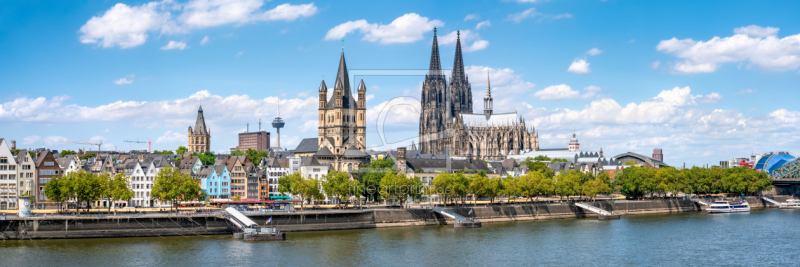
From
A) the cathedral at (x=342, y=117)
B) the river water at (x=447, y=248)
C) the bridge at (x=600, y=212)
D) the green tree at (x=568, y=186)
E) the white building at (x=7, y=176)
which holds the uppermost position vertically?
the cathedral at (x=342, y=117)

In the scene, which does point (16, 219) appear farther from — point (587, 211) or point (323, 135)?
point (323, 135)

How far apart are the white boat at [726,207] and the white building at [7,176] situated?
328 feet

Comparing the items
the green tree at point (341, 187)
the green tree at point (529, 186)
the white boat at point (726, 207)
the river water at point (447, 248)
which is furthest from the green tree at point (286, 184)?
the white boat at point (726, 207)

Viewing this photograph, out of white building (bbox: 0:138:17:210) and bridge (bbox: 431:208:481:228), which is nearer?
bridge (bbox: 431:208:481:228)

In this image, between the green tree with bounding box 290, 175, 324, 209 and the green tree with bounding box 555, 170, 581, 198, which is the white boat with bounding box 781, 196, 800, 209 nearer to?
the green tree with bounding box 555, 170, 581, 198

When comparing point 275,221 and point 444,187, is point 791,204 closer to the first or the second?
point 444,187

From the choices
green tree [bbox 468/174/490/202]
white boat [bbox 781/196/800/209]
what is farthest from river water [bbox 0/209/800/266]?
white boat [bbox 781/196/800/209]

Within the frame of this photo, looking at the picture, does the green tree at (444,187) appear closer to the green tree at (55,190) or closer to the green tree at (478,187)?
the green tree at (478,187)

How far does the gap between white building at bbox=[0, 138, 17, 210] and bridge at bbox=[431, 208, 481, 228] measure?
50.3 meters

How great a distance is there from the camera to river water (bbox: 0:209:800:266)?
62.2 meters

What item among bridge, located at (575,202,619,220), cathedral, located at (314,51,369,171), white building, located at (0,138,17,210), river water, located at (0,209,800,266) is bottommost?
river water, located at (0,209,800,266)

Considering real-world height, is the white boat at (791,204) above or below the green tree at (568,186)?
below

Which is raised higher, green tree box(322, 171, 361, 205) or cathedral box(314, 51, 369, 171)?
cathedral box(314, 51, 369, 171)

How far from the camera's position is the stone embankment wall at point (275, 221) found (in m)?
73.0
